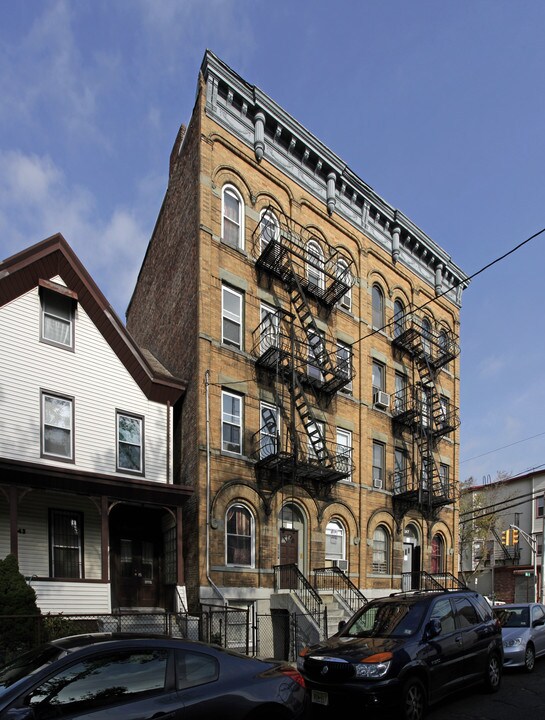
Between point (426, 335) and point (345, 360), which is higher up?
point (426, 335)

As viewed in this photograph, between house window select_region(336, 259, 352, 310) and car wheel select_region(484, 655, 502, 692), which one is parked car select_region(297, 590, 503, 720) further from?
house window select_region(336, 259, 352, 310)

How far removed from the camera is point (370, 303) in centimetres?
2564

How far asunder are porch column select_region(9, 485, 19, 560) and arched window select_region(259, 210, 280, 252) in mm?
11124

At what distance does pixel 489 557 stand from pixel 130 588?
4276 cm

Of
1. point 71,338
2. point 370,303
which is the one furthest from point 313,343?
point 71,338

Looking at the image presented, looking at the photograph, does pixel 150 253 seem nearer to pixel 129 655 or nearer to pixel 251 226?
pixel 251 226

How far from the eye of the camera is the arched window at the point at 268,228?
2169cm

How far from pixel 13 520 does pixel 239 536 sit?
22.1 ft

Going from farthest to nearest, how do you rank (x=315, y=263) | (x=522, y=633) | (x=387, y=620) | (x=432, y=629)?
(x=315, y=263)
(x=522, y=633)
(x=387, y=620)
(x=432, y=629)

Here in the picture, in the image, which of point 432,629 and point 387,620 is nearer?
point 432,629

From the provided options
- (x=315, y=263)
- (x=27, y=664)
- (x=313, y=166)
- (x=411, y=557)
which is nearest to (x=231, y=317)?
(x=315, y=263)

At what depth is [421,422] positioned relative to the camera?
26.4 metres

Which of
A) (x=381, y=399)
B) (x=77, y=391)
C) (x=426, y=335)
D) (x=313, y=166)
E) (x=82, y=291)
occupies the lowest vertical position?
(x=77, y=391)

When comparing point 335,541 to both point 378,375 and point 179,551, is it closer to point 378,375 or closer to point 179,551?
point 179,551
